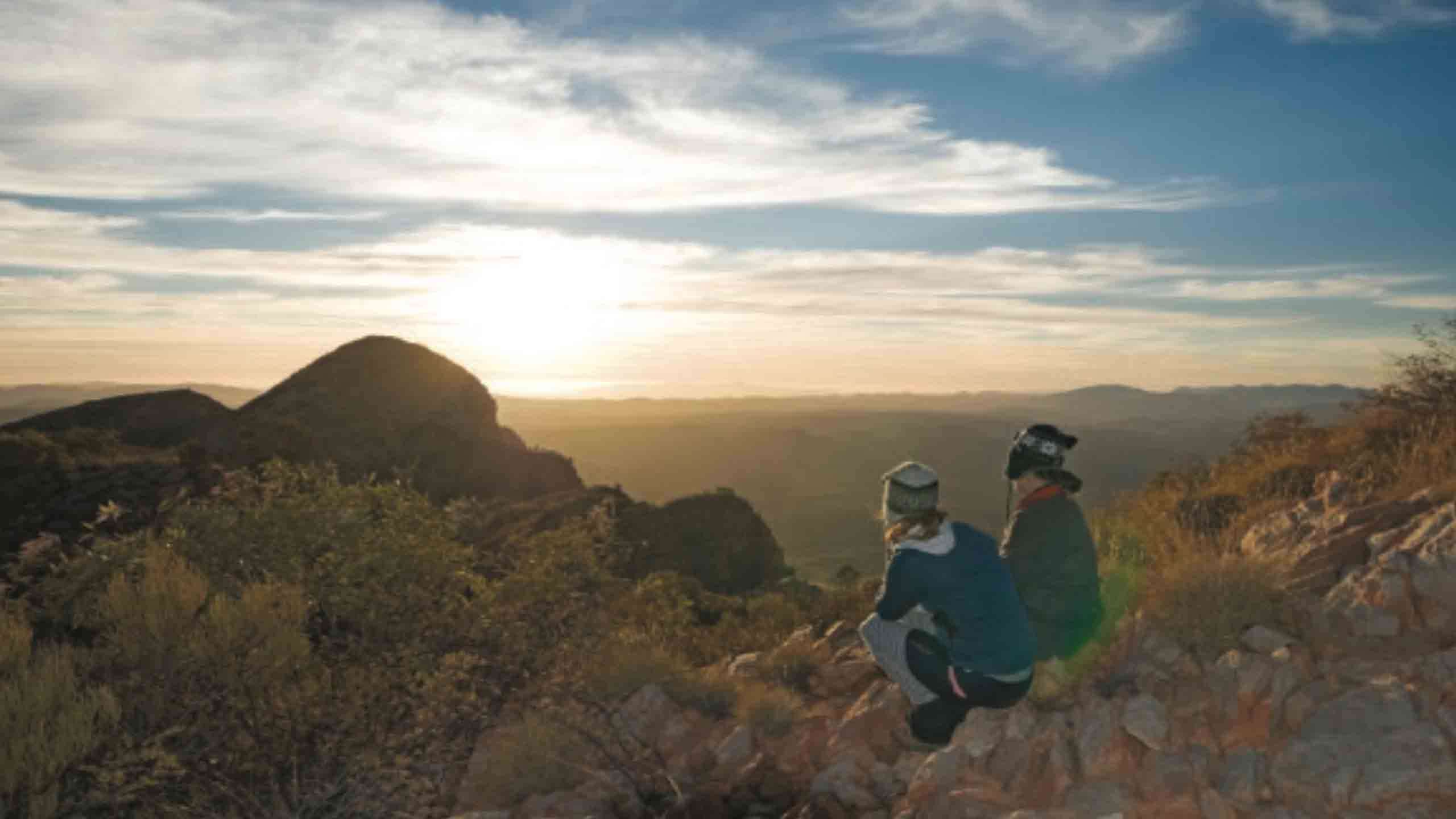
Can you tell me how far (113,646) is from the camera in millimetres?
7898

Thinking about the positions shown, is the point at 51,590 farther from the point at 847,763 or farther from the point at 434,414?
the point at 434,414

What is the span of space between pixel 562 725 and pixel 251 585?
278 cm

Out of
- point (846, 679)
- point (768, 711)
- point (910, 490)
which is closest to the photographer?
point (910, 490)

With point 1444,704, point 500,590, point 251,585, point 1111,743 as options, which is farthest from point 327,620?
point 1444,704

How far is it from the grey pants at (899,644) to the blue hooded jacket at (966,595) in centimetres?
Answer: 31

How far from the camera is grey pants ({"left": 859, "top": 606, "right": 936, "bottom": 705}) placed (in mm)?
7652

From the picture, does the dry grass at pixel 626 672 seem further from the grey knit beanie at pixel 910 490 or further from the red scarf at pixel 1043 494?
the red scarf at pixel 1043 494

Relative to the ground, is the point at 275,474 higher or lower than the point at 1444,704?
higher

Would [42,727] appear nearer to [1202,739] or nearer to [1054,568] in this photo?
[1054,568]

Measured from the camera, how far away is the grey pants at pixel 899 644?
25.1ft

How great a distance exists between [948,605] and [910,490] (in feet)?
2.54

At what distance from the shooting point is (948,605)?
7.19 metres

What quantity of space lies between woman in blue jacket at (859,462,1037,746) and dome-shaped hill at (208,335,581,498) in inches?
929

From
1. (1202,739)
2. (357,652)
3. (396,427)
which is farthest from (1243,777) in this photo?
(396,427)
